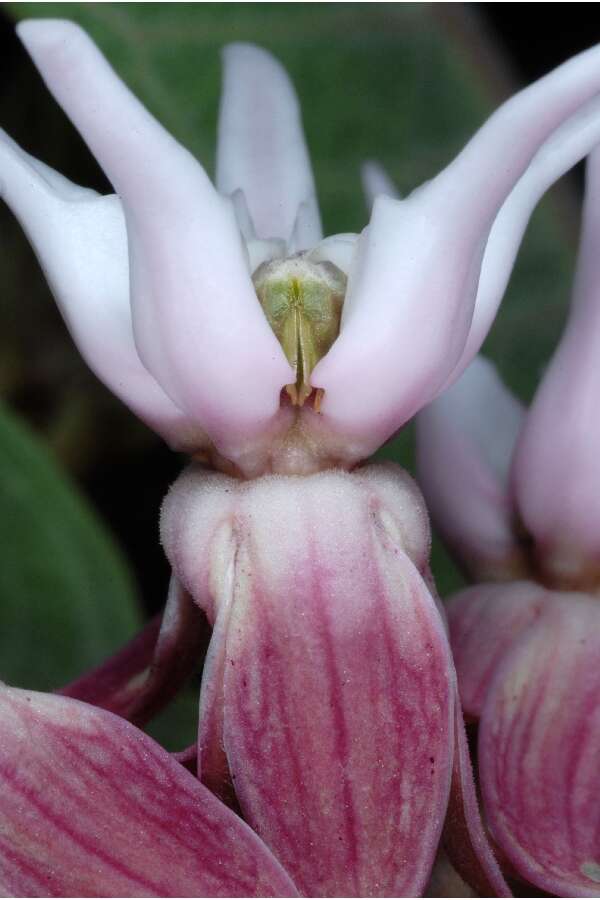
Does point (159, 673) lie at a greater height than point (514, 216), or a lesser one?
lesser

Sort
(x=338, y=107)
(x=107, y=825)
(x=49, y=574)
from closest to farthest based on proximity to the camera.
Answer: (x=107, y=825), (x=49, y=574), (x=338, y=107)

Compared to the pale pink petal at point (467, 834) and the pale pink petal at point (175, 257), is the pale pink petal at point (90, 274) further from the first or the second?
the pale pink petal at point (467, 834)

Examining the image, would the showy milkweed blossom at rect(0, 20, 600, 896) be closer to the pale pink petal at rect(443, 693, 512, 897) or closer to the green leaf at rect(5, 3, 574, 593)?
the pale pink petal at rect(443, 693, 512, 897)

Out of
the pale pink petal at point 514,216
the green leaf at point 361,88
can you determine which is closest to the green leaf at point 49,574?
the green leaf at point 361,88

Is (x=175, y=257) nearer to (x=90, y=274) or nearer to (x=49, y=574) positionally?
(x=90, y=274)

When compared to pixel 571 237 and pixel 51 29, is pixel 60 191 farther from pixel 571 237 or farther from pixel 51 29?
pixel 571 237

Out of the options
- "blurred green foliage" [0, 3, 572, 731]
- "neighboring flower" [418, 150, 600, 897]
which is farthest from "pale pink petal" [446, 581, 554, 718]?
"blurred green foliage" [0, 3, 572, 731]

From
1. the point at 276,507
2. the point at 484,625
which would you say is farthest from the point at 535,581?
the point at 276,507

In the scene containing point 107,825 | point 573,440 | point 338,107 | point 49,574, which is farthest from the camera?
point 338,107
